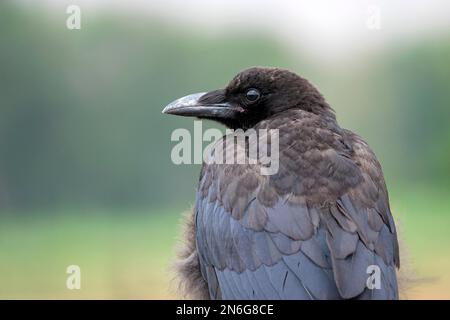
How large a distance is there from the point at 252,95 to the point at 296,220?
3.60 feet

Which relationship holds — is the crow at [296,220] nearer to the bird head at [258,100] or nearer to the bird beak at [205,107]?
the bird head at [258,100]

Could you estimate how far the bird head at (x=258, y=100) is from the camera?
481 cm

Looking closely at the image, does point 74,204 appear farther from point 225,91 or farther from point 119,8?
point 225,91

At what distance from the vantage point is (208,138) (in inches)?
210

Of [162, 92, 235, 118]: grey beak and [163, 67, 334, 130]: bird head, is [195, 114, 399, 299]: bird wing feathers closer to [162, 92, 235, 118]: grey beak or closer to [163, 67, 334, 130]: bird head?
[163, 67, 334, 130]: bird head

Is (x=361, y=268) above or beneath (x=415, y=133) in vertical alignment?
beneath

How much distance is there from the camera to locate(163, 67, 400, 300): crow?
3.88 m

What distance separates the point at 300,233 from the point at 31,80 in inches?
304

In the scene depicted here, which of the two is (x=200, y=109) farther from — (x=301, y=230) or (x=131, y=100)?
(x=131, y=100)

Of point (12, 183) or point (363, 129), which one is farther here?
point (12, 183)

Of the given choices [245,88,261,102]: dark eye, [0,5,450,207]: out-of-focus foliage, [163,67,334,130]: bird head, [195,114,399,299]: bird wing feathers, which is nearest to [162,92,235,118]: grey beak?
[163,67,334,130]: bird head

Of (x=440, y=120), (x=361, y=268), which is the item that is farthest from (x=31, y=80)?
(x=361, y=268)

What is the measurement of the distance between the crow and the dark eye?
3cm

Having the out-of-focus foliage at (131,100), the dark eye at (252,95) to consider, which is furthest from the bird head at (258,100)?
the out-of-focus foliage at (131,100)
